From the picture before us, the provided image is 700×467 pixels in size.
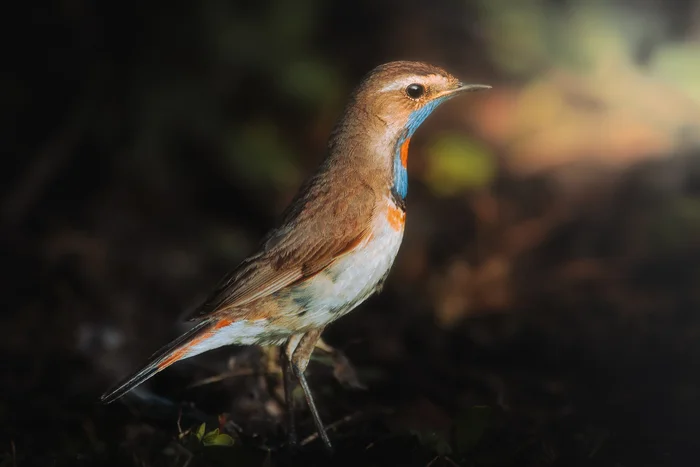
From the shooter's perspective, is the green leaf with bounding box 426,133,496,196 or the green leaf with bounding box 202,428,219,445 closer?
the green leaf with bounding box 202,428,219,445

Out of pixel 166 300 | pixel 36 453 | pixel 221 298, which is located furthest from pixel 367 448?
pixel 166 300

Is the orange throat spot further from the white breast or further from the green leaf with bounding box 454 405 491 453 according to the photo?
the green leaf with bounding box 454 405 491 453

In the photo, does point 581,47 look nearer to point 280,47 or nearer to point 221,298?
point 280,47

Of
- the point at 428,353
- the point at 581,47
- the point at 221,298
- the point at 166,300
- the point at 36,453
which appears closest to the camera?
the point at 221,298

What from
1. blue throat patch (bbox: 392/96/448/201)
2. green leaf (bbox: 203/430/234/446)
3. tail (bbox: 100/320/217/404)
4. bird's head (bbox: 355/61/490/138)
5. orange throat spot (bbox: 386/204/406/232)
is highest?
bird's head (bbox: 355/61/490/138)

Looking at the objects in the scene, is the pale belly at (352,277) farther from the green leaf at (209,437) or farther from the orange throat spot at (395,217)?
the green leaf at (209,437)

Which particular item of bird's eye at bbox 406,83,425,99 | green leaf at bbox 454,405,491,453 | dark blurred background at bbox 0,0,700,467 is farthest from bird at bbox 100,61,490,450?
dark blurred background at bbox 0,0,700,467

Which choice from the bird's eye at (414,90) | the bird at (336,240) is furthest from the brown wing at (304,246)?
the bird's eye at (414,90)
